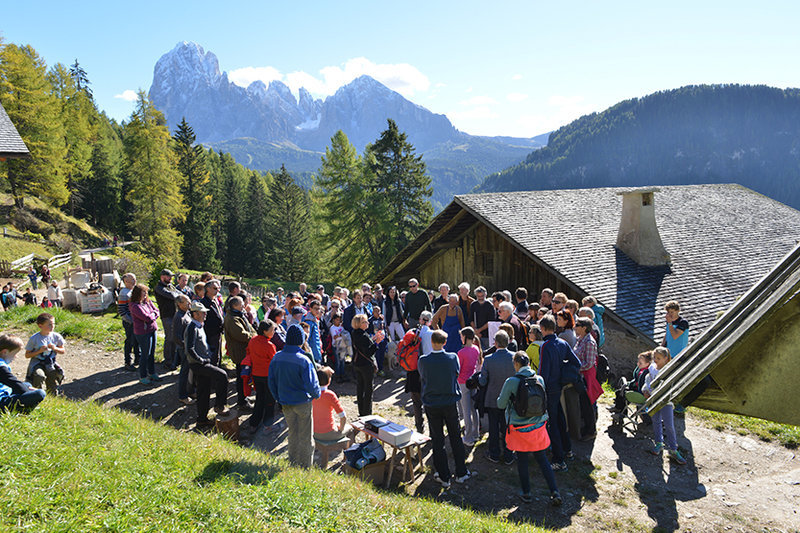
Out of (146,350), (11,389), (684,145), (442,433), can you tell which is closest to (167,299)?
(146,350)

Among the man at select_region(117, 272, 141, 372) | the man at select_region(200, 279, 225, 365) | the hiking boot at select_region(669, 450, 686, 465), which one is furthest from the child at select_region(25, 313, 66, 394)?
the hiking boot at select_region(669, 450, 686, 465)

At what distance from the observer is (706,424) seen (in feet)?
27.6

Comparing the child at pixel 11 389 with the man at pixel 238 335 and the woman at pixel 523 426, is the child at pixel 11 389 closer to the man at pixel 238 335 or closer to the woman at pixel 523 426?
the man at pixel 238 335

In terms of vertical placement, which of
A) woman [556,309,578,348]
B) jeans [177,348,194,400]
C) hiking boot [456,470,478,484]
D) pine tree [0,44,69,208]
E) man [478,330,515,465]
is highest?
pine tree [0,44,69,208]

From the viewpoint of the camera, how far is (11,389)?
207 inches

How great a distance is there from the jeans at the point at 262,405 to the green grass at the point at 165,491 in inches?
64.3

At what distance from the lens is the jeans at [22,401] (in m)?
5.14

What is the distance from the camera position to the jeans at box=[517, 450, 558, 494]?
5662 mm

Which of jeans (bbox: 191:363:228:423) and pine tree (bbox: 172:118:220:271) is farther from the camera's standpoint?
pine tree (bbox: 172:118:220:271)

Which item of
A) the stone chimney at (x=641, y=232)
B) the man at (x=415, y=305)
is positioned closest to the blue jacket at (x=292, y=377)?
the man at (x=415, y=305)

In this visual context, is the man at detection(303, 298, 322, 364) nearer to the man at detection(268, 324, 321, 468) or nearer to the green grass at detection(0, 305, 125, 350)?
the man at detection(268, 324, 321, 468)

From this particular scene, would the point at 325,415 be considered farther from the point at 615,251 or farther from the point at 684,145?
the point at 684,145

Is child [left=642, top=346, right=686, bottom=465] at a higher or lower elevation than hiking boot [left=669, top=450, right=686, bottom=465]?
higher

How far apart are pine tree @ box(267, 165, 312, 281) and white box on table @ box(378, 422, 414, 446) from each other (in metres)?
47.7
